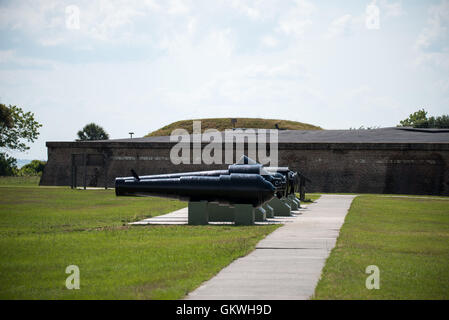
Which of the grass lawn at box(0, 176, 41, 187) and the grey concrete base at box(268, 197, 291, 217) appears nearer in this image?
the grey concrete base at box(268, 197, 291, 217)

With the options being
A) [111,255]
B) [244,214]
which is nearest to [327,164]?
[244,214]

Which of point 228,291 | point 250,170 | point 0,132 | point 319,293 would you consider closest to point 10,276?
point 228,291

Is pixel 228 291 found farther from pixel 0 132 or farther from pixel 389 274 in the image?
pixel 0 132

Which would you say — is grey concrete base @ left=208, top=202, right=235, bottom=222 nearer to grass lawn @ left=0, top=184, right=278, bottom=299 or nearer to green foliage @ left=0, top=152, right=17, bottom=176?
grass lawn @ left=0, top=184, right=278, bottom=299

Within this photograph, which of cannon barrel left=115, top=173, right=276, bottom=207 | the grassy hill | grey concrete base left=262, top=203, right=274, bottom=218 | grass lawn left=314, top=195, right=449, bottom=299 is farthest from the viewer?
the grassy hill

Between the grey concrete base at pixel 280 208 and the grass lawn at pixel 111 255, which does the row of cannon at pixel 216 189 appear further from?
the grey concrete base at pixel 280 208

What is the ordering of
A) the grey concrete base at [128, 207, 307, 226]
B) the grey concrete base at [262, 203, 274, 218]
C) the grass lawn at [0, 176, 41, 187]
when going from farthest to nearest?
the grass lawn at [0, 176, 41, 187] < the grey concrete base at [262, 203, 274, 218] < the grey concrete base at [128, 207, 307, 226]

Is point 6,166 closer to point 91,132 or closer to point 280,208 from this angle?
point 91,132

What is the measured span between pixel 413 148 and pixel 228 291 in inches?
1460

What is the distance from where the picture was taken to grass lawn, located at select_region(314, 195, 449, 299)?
8742 mm

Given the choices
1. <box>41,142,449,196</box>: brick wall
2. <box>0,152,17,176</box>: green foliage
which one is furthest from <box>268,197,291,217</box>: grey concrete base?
<box>0,152,17,176</box>: green foliage

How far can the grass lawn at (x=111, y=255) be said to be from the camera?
886 centimetres

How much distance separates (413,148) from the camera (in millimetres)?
43094

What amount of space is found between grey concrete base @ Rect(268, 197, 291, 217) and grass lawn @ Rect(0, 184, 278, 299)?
15.8ft
